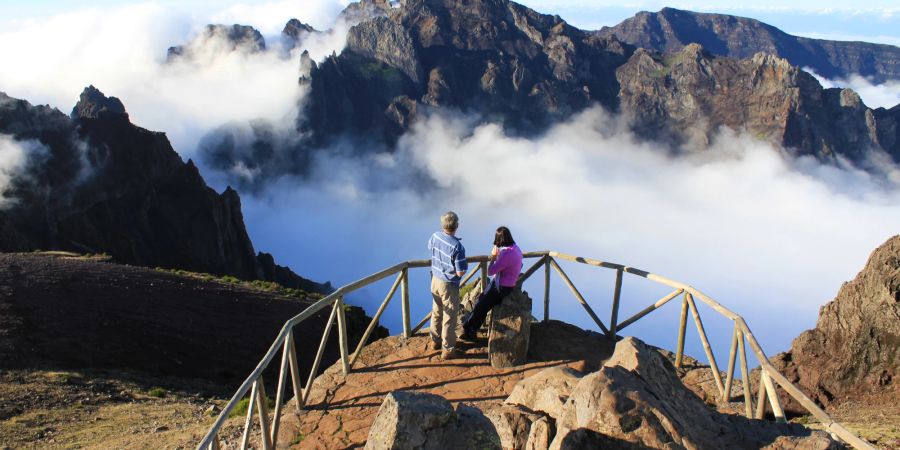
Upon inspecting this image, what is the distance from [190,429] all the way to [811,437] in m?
12.4

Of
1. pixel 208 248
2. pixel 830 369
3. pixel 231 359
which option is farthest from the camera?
pixel 208 248

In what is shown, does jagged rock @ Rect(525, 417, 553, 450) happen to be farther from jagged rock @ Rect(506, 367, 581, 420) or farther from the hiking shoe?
the hiking shoe

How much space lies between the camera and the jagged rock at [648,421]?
700 cm

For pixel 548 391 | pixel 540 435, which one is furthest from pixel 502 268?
pixel 540 435

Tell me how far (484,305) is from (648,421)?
570 centimetres

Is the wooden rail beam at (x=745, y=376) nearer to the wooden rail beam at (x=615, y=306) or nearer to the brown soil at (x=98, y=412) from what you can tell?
the wooden rail beam at (x=615, y=306)

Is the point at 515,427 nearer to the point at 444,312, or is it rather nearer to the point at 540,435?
the point at 540,435

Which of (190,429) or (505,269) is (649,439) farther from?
(190,429)

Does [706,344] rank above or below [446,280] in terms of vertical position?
below

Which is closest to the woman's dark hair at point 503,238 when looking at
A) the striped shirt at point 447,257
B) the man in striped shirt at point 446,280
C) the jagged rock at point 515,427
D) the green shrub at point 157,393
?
the striped shirt at point 447,257

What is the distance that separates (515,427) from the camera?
825 cm

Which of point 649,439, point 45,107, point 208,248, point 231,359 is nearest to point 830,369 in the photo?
point 649,439

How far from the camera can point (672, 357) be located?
14.1 meters

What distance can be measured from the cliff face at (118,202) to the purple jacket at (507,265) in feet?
165
